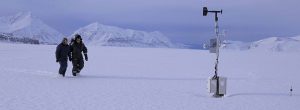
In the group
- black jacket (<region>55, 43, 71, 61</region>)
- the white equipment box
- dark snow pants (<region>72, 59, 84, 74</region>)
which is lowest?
the white equipment box

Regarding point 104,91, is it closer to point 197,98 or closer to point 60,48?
point 197,98

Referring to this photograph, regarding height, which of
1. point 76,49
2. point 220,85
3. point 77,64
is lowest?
point 220,85

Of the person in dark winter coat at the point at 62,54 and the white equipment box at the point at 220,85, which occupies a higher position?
the person in dark winter coat at the point at 62,54

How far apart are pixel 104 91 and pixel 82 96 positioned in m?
1.43

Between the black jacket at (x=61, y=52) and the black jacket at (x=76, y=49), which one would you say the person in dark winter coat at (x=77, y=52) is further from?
the black jacket at (x=61, y=52)

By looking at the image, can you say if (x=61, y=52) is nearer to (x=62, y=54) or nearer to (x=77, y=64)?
(x=62, y=54)

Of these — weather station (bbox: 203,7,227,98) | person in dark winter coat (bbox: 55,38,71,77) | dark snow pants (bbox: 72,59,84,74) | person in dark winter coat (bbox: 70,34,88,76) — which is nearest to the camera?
weather station (bbox: 203,7,227,98)

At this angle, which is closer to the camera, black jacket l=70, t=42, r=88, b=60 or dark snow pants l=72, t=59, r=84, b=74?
dark snow pants l=72, t=59, r=84, b=74

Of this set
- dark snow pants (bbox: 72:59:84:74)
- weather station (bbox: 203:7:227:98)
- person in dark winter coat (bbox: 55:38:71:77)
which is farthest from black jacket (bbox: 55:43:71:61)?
weather station (bbox: 203:7:227:98)

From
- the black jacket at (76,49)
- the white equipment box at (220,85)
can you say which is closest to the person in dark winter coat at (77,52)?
the black jacket at (76,49)

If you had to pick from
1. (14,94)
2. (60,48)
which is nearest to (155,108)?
(14,94)

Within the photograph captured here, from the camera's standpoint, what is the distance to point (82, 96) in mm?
12086

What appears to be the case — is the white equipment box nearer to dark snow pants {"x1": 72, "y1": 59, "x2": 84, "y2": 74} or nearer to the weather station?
the weather station

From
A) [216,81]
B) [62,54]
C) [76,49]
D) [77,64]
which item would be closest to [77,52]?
[76,49]
